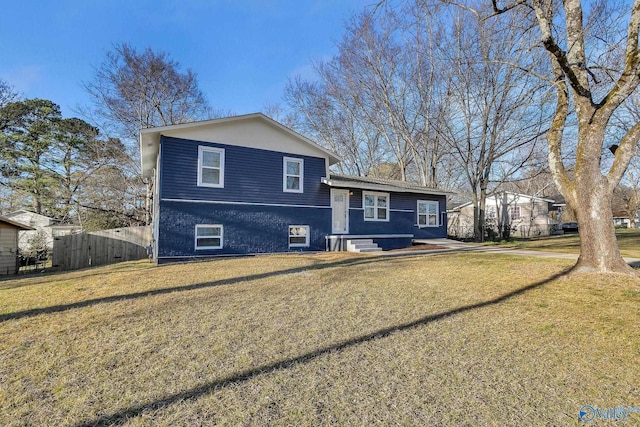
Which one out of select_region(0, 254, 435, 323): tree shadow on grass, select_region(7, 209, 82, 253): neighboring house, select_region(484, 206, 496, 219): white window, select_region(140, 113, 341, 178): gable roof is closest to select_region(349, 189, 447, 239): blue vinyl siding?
select_region(140, 113, 341, 178): gable roof

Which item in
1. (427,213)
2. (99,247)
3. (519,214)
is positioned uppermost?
(519,214)

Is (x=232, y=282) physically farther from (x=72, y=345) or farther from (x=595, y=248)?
(x=595, y=248)

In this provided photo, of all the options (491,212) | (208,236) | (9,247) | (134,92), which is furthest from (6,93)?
(491,212)

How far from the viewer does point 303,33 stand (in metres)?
14.3

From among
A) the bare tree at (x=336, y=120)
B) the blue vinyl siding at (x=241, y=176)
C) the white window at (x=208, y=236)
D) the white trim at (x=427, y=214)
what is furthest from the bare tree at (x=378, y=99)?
the white window at (x=208, y=236)

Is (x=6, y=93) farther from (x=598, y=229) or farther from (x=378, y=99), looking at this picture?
(x=598, y=229)

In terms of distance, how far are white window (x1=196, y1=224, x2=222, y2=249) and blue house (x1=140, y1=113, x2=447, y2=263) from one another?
3 cm

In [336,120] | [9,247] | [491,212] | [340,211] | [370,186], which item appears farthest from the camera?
[491,212]

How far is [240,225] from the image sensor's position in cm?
1168

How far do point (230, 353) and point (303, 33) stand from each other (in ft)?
48.8

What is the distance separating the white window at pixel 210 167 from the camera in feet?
36.6

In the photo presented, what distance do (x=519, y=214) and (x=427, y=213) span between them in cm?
1941

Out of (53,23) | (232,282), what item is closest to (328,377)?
(232,282)

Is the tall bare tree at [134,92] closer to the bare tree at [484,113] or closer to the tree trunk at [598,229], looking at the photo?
the bare tree at [484,113]
